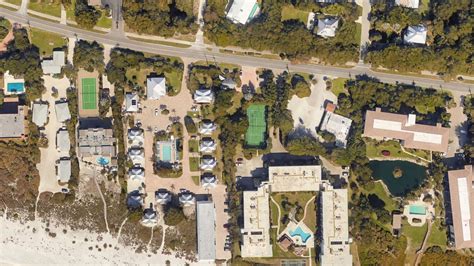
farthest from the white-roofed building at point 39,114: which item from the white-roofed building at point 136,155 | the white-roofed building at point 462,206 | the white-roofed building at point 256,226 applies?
the white-roofed building at point 462,206

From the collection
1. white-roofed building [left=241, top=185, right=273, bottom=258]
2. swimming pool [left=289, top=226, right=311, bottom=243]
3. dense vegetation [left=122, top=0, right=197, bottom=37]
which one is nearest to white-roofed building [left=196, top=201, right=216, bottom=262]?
white-roofed building [left=241, top=185, right=273, bottom=258]

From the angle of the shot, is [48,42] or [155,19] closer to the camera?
[155,19]

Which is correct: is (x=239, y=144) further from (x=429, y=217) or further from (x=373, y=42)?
(x=429, y=217)

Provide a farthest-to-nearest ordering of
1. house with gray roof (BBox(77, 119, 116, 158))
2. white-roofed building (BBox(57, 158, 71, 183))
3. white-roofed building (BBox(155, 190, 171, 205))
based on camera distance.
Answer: white-roofed building (BBox(57, 158, 71, 183)) → house with gray roof (BBox(77, 119, 116, 158)) → white-roofed building (BBox(155, 190, 171, 205))

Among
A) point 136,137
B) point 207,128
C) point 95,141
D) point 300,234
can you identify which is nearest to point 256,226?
point 300,234

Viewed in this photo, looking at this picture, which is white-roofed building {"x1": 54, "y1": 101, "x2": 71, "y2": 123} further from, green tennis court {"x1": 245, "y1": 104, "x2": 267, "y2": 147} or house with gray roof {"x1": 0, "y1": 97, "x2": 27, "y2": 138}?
green tennis court {"x1": 245, "y1": 104, "x2": 267, "y2": 147}

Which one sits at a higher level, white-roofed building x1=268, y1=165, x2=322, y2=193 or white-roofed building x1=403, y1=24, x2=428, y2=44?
white-roofed building x1=403, y1=24, x2=428, y2=44

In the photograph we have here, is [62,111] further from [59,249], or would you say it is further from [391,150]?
[391,150]
